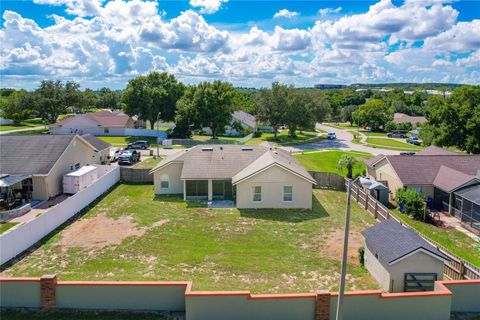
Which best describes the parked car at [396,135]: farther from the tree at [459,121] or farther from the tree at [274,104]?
the tree at [459,121]

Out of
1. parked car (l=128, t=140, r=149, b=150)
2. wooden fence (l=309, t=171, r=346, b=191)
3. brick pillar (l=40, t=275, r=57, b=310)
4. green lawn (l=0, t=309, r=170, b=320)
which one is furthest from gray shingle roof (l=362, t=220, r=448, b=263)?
parked car (l=128, t=140, r=149, b=150)

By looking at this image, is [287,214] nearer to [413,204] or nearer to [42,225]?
[413,204]

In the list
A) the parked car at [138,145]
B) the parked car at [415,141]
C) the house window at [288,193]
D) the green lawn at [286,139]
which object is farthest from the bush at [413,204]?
the parked car at [415,141]

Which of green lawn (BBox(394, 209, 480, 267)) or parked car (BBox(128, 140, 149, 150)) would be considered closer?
green lawn (BBox(394, 209, 480, 267))

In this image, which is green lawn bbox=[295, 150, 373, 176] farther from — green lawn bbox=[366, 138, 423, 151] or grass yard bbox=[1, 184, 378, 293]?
grass yard bbox=[1, 184, 378, 293]

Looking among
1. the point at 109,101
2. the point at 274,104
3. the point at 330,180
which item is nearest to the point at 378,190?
the point at 330,180

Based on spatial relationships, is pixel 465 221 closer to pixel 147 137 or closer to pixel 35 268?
pixel 35 268
